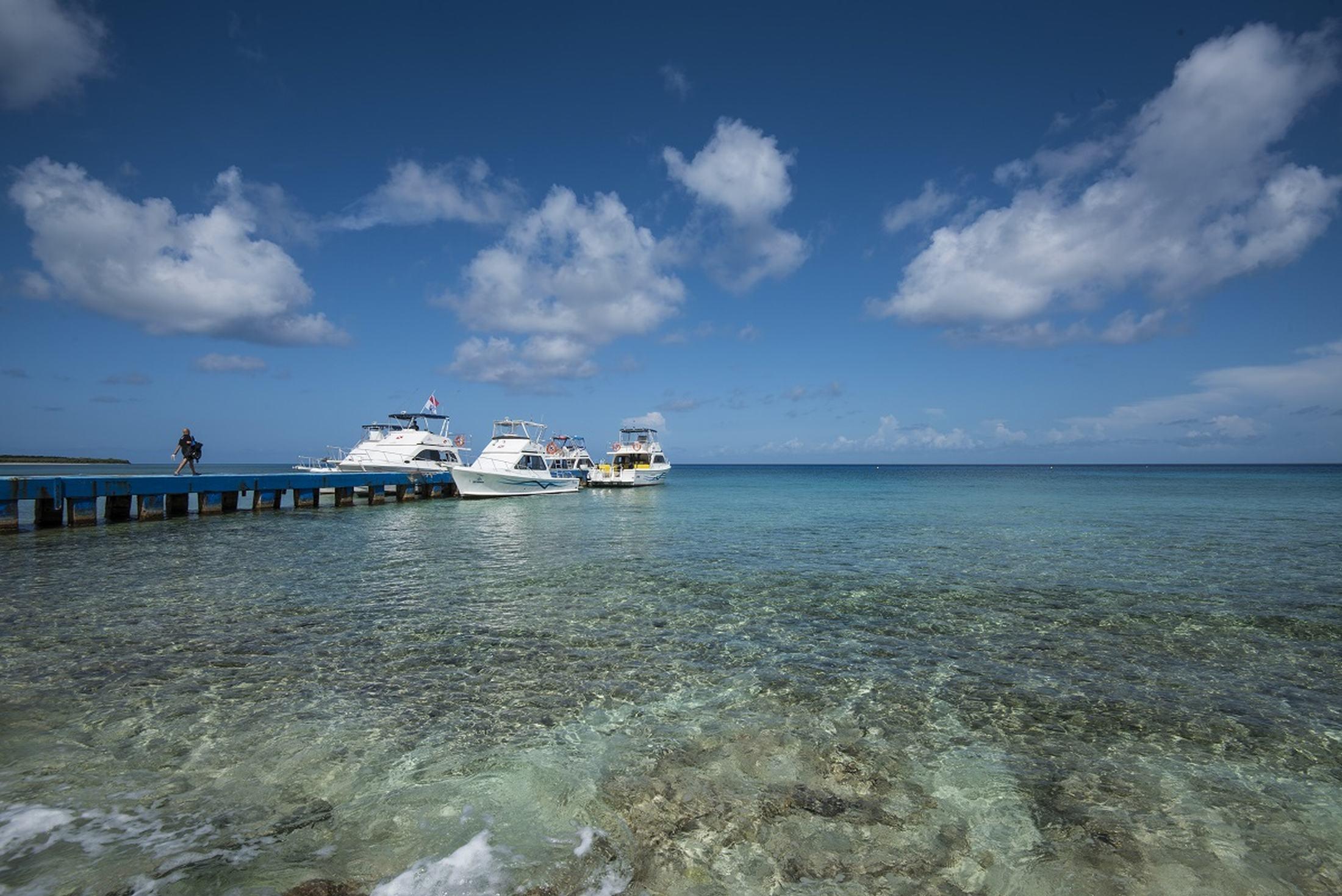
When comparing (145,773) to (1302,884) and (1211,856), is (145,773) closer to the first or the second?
(1211,856)

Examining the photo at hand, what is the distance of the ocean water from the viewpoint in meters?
3.81

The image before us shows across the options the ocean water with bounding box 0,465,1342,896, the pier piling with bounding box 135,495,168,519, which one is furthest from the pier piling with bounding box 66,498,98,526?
the ocean water with bounding box 0,465,1342,896

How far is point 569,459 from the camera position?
5722 cm

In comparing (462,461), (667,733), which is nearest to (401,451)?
(462,461)

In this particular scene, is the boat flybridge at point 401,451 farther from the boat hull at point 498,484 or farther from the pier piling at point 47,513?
the pier piling at point 47,513

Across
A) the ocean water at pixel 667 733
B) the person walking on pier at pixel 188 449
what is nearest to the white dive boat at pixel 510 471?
the person walking on pier at pixel 188 449

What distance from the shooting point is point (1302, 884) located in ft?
12.1

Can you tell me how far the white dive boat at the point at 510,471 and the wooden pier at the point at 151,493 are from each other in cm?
436

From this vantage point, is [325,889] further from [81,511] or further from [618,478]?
[618,478]

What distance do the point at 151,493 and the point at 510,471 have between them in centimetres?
1950

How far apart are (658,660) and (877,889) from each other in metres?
4.40

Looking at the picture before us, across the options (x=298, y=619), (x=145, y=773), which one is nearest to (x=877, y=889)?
(x=145, y=773)

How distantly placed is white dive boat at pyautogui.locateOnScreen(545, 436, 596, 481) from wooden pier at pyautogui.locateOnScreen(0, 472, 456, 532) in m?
14.8

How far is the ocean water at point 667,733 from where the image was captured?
381 centimetres
